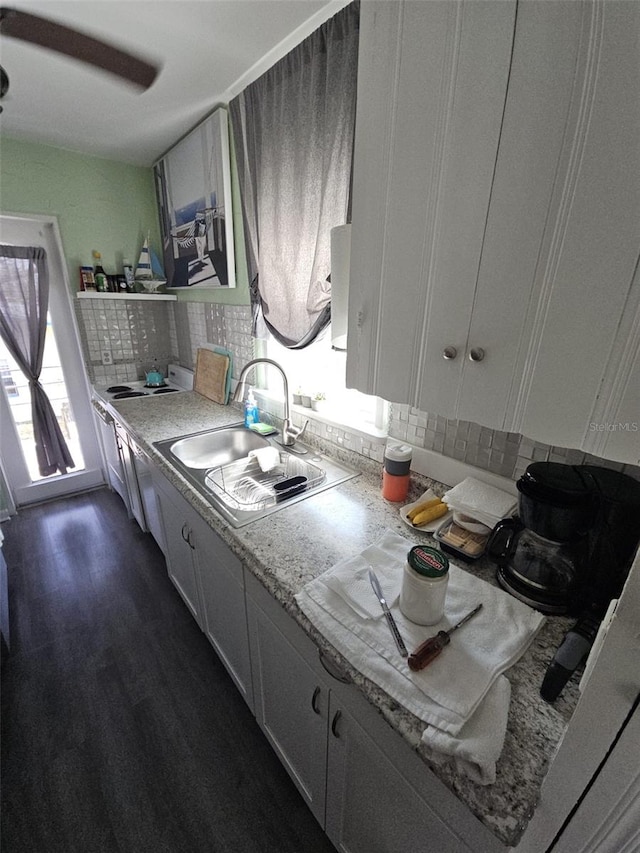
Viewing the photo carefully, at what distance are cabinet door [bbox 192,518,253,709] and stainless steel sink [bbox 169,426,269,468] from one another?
1.60ft

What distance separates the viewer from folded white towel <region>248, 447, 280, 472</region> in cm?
151

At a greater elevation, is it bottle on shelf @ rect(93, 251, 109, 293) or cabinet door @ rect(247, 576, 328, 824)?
bottle on shelf @ rect(93, 251, 109, 293)

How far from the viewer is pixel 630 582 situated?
1.08 feet

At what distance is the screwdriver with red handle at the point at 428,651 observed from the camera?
599 mm

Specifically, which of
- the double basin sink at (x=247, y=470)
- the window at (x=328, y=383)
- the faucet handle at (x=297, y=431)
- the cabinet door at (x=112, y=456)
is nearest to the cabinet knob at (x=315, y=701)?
the double basin sink at (x=247, y=470)

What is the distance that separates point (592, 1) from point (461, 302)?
0.34 metres

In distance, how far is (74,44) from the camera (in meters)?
1.18

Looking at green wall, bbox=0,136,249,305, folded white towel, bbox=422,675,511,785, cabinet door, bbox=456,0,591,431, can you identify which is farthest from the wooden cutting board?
folded white towel, bbox=422,675,511,785

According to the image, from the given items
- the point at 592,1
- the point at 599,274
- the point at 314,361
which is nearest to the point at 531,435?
the point at 599,274

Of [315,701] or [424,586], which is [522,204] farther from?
[315,701]

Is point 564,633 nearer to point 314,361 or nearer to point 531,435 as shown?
point 531,435

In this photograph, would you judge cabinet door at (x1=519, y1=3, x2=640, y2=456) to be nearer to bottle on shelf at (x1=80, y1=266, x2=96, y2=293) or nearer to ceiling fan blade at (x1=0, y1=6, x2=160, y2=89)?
ceiling fan blade at (x1=0, y1=6, x2=160, y2=89)

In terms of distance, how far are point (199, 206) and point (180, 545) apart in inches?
71.8

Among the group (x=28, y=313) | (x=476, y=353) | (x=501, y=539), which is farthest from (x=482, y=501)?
(x=28, y=313)
